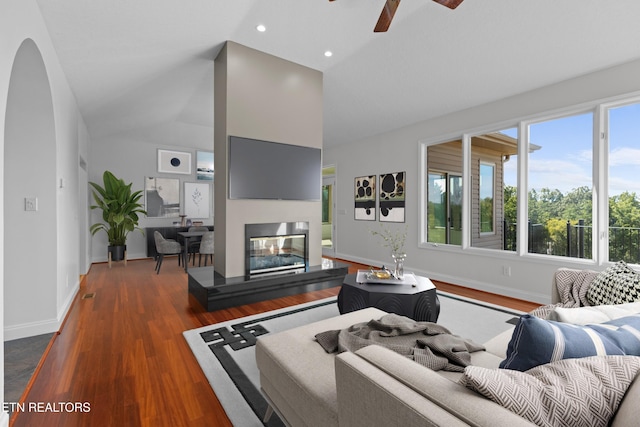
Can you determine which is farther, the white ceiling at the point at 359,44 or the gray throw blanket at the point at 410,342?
the white ceiling at the point at 359,44

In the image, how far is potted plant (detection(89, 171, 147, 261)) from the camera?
5648 millimetres

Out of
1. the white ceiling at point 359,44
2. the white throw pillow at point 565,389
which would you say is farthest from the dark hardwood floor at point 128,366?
the white ceiling at point 359,44

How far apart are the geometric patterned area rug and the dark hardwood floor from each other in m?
0.08

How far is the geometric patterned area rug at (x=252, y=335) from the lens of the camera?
172cm

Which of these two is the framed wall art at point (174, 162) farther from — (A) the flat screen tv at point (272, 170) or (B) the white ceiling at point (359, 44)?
(A) the flat screen tv at point (272, 170)

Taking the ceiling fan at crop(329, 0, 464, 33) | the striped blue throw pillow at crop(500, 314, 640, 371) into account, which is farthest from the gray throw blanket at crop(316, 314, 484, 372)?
the ceiling fan at crop(329, 0, 464, 33)

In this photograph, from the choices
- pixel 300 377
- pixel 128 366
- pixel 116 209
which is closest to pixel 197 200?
pixel 116 209

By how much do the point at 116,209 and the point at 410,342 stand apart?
6072 millimetres

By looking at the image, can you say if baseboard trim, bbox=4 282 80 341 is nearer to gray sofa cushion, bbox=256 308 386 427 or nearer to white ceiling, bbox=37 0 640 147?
gray sofa cushion, bbox=256 308 386 427

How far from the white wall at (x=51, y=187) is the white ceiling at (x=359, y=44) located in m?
0.31

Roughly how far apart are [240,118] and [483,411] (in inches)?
138

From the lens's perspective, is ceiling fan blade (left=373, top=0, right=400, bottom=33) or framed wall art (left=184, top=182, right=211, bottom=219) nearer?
ceiling fan blade (left=373, top=0, right=400, bottom=33)

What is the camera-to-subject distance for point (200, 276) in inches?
141

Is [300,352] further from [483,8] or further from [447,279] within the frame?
[447,279]
